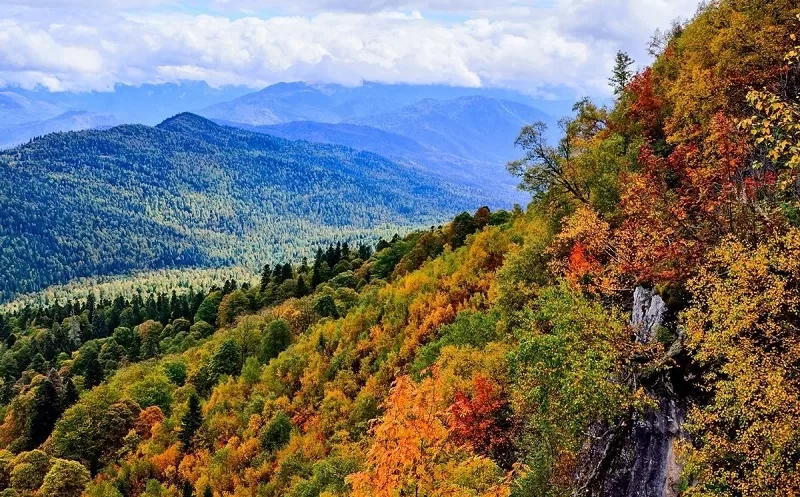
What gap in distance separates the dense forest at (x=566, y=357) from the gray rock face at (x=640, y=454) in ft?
0.31

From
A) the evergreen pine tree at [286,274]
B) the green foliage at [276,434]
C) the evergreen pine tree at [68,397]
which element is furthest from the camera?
the evergreen pine tree at [286,274]

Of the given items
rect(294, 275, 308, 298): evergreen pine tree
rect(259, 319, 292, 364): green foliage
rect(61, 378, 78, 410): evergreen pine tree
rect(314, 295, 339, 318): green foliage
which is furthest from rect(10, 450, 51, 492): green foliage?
rect(294, 275, 308, 298): evergreen pine tree

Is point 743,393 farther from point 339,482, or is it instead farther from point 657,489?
point 339,482

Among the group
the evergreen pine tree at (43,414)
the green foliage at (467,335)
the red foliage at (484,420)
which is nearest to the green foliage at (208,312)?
the evergreen pine tree at (43,414)

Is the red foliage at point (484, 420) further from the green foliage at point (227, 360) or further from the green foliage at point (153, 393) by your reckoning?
the green foliage at point (153, 393)

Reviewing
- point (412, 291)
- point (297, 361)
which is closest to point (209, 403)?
point (297, 361)

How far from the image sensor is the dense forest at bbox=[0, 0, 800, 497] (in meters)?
20.0

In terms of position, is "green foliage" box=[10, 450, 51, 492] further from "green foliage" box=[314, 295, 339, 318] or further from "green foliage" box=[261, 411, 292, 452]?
"green foliage" box=[314, 295, 339, 318]

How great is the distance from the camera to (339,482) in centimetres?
3919

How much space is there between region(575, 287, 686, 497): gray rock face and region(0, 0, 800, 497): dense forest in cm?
10

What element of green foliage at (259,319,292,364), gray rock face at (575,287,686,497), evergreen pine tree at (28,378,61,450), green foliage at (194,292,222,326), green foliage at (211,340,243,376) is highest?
gray rock face at (575,287,686,497)

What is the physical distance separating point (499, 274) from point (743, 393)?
33.3 metres

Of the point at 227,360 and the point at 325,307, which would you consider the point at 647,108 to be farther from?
the point at 227,360

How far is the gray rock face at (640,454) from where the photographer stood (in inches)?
898
